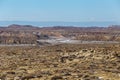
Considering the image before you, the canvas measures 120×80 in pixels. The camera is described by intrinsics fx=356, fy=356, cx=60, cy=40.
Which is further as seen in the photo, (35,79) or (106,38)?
(106,38)

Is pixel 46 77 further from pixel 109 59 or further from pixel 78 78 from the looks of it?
pixel 109 59

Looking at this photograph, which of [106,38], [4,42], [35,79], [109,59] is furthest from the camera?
[106,38]

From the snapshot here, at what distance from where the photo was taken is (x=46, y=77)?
63.6 feet

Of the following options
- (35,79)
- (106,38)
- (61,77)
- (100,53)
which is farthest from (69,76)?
(106,38)

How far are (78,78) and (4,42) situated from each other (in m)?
57.6

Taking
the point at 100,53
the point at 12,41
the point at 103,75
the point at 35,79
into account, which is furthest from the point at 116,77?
the point at 12,41

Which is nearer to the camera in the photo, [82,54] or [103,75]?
[103,75]

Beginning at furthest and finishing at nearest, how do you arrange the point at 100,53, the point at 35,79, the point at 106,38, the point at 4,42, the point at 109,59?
the point at 106,38, the point at 4,42, the point at 100,53, the point at 109,59, the point at 35,79

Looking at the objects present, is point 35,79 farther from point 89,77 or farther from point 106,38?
point 106,38

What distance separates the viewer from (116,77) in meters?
19.1

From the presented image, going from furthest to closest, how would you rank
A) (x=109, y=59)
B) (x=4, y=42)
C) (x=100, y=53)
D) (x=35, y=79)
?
(x=4, y=42)
(x=100, y=53)
(x=109, y=59)
(x=35, y=79)

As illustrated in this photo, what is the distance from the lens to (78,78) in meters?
19.0

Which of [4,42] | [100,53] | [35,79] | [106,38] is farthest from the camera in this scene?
[106,38]

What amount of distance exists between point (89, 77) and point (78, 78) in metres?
0.63
